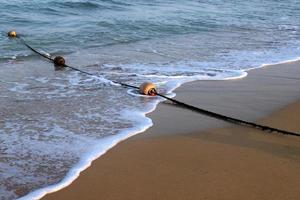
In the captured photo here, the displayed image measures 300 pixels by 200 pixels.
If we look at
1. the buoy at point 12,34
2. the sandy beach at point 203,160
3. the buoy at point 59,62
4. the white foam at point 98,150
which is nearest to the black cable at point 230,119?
the sandy beach at point 203,160

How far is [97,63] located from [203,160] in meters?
5.58

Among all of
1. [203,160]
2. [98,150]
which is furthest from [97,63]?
[203,160]

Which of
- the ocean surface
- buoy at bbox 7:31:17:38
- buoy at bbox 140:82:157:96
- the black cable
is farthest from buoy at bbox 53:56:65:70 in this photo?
buoy at bbox 7:31:17:38

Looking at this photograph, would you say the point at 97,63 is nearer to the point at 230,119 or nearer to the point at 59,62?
the point at 59,62

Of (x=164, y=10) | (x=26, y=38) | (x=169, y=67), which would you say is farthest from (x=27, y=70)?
(x=164, y=10)

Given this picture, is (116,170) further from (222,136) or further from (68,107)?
(68,107)

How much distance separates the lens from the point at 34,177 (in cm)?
436

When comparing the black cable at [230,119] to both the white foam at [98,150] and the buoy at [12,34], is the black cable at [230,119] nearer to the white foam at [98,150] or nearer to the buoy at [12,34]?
the white foam at [98,150]

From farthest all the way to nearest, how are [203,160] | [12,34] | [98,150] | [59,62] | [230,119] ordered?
[12,34], [59,62], [230,119], [98,150], [203,160]

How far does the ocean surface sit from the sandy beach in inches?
10.6

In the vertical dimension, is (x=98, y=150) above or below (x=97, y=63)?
below

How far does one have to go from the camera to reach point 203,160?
4680 mm

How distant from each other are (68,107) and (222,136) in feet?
7.47

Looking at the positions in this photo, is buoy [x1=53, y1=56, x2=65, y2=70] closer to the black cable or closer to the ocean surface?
the ocean surface
